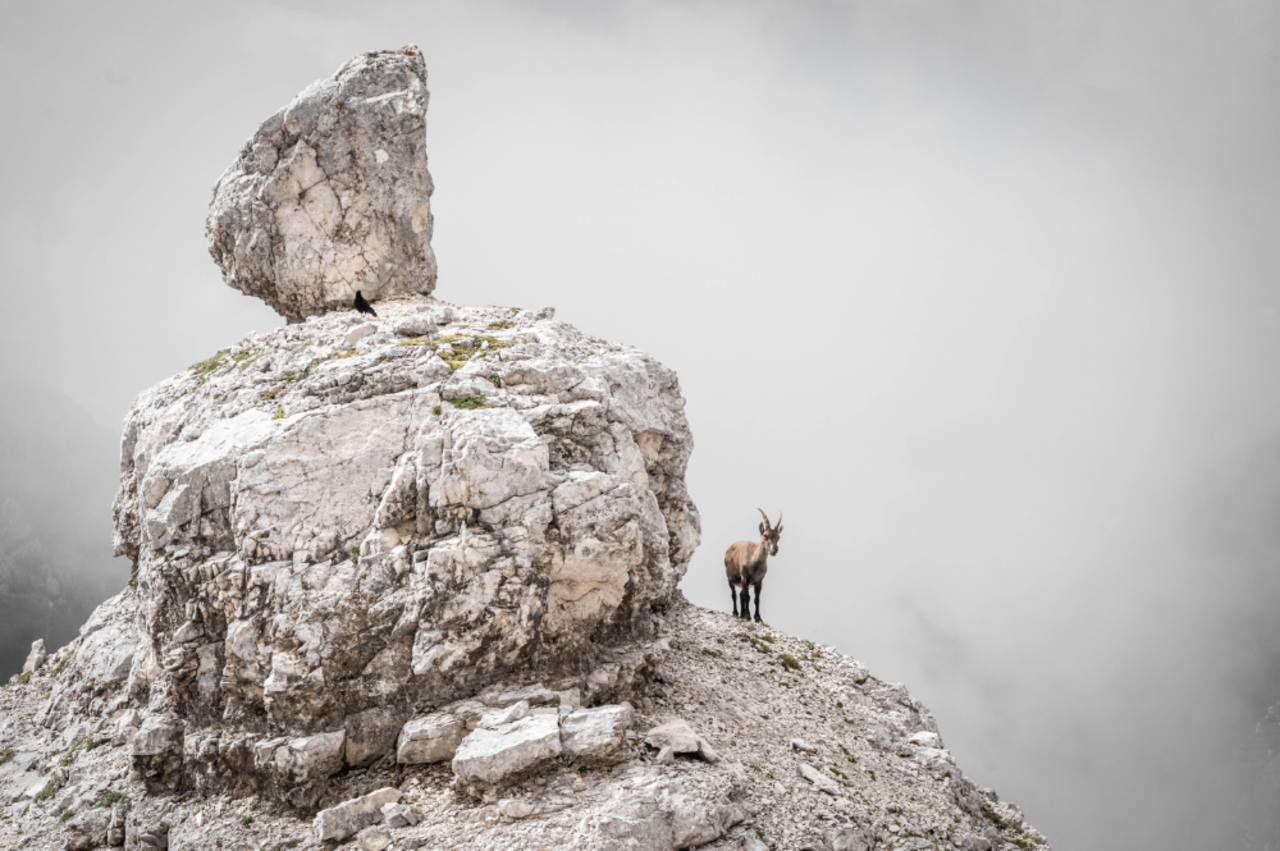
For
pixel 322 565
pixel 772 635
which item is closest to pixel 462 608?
pixel 322 565

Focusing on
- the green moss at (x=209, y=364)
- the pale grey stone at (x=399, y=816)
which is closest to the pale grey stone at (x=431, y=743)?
the pale grey stone at (x=399, y=816)

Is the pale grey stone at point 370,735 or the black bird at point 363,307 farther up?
the black bird at point 363,307

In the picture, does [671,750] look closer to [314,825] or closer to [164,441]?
[314,825]

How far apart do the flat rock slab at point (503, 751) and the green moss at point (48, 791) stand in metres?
11.8

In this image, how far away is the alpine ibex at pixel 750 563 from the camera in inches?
1064

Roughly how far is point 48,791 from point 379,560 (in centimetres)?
1100

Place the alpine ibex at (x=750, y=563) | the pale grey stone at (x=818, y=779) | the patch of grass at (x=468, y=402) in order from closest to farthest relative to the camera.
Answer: the pale grey stone at (x=818, y=779) → the patch of grass at (x=468, y=402) → the alpine ibex at (x=750, y=563)

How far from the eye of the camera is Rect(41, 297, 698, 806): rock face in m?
15.5

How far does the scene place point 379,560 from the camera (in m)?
16.1

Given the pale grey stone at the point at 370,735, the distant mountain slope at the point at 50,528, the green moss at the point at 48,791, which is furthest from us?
the distant mountain slope at the point at 50,528

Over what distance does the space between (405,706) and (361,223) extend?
16488 mm

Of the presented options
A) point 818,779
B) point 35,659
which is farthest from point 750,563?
point 35,659

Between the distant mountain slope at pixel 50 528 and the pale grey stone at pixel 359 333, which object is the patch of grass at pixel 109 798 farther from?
the distant mountain slope at pixel 50 528

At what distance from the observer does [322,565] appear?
16.2 meters
